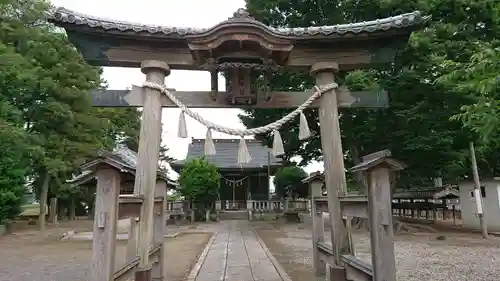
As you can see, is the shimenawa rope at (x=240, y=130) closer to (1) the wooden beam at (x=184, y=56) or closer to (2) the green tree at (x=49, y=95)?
(1) the wooden beam at (x=184, y=56)

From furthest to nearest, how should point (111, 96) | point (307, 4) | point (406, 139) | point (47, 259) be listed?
1. point (307, 4)
2. point (406, 139)
3. point (47, 259)
4. point (111, 96)

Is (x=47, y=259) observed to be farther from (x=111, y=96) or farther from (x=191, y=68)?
(x=191, y=68)

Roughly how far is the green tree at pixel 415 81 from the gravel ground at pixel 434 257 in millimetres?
3036

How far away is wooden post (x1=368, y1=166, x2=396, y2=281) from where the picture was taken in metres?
3.57

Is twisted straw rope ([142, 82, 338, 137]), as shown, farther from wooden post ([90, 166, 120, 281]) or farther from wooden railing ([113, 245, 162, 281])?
wooden railing ([113, 245, 162, 281])

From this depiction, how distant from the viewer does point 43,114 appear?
1677 centimetres

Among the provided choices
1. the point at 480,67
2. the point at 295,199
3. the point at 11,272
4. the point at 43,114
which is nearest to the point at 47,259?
the point at 11,272

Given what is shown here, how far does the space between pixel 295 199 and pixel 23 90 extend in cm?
1825

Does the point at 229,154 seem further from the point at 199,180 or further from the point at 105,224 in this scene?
the point at 105,224

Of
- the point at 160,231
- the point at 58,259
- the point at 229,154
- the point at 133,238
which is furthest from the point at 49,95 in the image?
the point at 229,154

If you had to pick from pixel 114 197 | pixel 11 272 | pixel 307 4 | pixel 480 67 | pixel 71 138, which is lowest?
pixel 11 272

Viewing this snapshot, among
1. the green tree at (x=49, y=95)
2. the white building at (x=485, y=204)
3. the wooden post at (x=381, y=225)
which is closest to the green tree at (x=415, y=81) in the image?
the white building at (x=485, y=204)

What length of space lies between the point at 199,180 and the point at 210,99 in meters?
17.9

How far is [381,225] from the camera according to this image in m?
3.62
